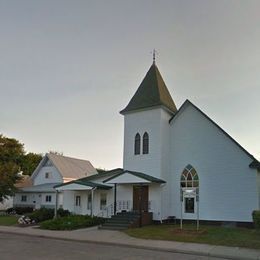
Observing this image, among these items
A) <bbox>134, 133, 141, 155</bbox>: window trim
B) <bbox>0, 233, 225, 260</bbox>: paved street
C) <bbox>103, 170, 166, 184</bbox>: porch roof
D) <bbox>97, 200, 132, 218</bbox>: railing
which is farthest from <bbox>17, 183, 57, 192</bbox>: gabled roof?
<bbox>0, 233, 225, 260</bbox>: paved street

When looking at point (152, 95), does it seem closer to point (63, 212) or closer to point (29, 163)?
point (63, 212)

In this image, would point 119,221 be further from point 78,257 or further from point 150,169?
point 78,257

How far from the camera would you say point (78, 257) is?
1309cm

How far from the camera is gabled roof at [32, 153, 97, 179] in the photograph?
47.1 metres

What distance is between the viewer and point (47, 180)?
157 feet

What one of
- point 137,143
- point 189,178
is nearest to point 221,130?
point 189,178

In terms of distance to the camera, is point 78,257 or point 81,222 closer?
point 78,257

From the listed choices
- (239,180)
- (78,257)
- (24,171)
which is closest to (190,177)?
(239,180)

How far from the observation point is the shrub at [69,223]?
77.2 ft

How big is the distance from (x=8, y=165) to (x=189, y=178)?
74.3 ft

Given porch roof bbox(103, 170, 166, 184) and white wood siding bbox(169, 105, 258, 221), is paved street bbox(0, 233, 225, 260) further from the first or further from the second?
white wood siding bbox(169, 105, 258, 221)

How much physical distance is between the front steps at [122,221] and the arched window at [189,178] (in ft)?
15.4

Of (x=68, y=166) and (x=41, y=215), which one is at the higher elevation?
(x=68, y=166)

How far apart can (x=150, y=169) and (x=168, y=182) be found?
1739 millimetres
